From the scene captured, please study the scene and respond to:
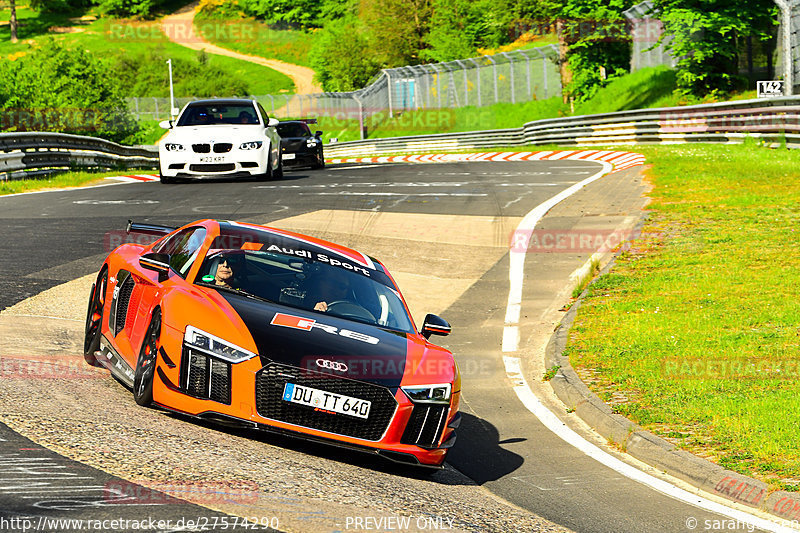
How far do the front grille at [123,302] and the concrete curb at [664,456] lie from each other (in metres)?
3.92

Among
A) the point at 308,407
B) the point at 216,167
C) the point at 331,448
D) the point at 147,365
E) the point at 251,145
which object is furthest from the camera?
the point at 251,145

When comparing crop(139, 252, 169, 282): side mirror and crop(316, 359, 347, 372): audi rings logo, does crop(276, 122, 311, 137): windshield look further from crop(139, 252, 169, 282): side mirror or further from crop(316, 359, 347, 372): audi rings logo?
crop(316, 359, 347, 372): audi rings logo

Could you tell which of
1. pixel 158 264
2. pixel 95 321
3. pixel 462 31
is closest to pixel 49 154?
pixel 95 321

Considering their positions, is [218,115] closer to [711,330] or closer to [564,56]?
[711,330]

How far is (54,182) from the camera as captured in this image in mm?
26766

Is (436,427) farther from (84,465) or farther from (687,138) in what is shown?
(687,138)

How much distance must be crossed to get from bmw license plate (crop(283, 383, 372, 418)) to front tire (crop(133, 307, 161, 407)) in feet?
3.31

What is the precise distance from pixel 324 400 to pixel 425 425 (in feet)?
2.40

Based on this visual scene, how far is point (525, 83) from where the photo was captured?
188 feet

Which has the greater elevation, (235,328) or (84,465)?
(235,328)

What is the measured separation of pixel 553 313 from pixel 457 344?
6.44 feet

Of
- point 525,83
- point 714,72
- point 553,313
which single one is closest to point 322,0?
point 525,83

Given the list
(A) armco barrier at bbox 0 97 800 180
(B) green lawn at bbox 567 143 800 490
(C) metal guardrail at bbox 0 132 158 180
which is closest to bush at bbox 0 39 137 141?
(A) armco barrier at bbox 0 97 800 180

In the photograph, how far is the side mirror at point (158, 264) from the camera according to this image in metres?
7.42
